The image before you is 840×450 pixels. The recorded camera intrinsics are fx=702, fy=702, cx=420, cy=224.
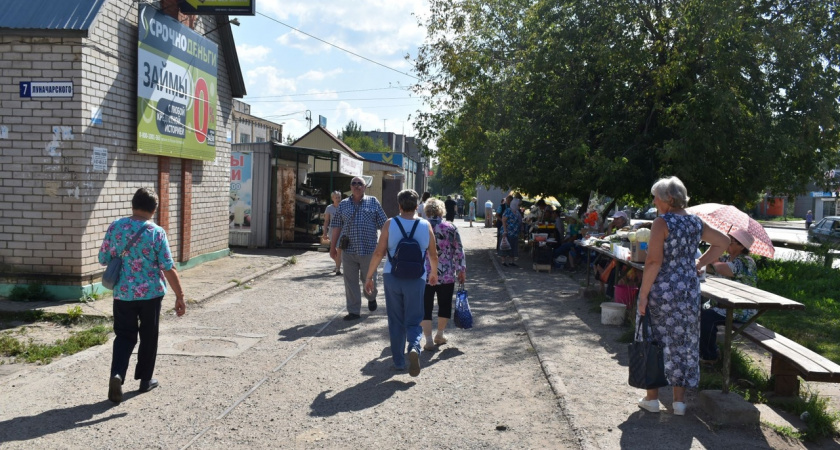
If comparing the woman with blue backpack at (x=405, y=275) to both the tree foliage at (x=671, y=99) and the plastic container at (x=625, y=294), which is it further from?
the tree foliage at (x=671, y=99)

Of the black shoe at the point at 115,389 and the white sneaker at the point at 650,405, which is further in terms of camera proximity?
the black shoe at the point at 115,389

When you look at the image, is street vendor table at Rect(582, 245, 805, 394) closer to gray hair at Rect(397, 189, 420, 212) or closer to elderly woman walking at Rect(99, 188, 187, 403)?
gray hair at Rect(397, 189, 420, 212)

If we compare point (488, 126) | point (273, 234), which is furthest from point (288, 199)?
point (488, 126)

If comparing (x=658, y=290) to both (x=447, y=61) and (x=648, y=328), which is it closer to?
(x=648, y=328)

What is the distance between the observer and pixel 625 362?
23.9ft

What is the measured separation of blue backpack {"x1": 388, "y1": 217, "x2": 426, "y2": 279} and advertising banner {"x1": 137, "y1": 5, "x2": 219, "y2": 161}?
7025 millimetres

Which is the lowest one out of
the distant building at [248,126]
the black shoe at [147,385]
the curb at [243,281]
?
the curb at [243,281]

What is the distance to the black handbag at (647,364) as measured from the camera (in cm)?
529

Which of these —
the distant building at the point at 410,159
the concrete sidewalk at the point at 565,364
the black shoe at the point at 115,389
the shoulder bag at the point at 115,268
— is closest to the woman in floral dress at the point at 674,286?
the concrete sidewalk at the point at 565,364

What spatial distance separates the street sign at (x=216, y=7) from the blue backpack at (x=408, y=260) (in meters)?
8.14

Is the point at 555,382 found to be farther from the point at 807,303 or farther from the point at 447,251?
the point at 807,303

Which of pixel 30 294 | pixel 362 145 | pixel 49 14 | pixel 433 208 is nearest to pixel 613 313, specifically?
pixel 433 208

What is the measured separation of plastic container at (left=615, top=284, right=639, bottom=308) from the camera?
9.46 m

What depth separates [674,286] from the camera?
5.31 meters
